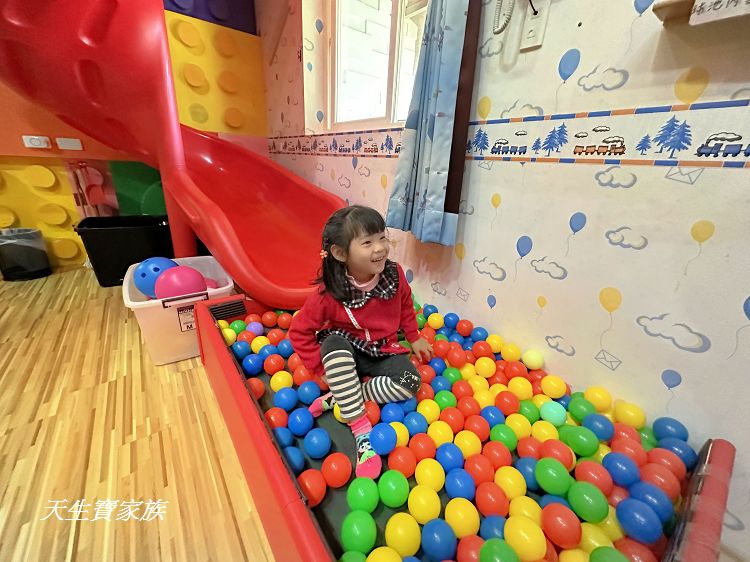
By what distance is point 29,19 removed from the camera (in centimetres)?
160

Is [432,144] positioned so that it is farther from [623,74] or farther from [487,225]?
[623,74]

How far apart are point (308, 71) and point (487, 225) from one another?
180 centimetres

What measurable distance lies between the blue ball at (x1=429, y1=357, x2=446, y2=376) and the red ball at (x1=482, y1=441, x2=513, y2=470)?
0.35m

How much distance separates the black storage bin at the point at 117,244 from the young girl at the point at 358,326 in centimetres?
180

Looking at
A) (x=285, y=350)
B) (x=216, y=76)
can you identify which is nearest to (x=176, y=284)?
(x=285, y=350)

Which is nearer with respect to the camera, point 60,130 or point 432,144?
point 432,144

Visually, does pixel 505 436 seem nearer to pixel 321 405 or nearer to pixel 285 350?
pixel 321 405

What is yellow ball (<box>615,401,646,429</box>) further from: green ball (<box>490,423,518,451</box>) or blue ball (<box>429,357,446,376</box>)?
blue ball (<box>429,357,446,376</box>)

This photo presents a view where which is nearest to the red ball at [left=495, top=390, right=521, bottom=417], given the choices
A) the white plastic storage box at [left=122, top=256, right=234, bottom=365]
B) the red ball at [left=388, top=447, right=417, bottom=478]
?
the red ball at [left=388, top=447, right=417, bottom=478]

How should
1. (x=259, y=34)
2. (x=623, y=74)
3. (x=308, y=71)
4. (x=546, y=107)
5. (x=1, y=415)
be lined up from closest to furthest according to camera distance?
(x=623, y=74), (x=546, y=107), (x=1, y=415), (x=308, y=71), (x=259, y=34)

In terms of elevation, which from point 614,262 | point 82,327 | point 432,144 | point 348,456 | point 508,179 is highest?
point 432,144

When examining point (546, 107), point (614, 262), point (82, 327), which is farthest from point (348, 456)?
point (82, 327)

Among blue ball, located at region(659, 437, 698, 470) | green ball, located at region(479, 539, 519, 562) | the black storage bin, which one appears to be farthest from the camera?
the black storage bin

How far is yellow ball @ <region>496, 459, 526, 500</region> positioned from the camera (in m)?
0.75
